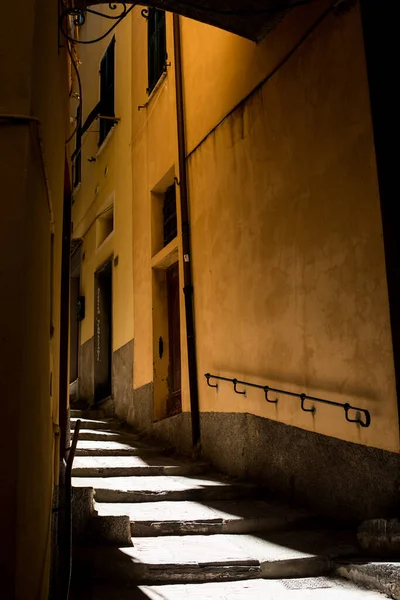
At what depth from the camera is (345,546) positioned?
14.3ft

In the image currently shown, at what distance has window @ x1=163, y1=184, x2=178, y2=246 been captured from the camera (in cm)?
862

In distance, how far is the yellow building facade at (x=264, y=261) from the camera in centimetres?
468

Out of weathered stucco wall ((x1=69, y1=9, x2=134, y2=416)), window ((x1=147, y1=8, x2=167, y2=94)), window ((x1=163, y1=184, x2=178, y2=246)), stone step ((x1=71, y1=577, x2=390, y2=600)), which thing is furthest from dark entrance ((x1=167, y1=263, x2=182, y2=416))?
stone step ((x1=71, y1=577, x2=390, y2=600))

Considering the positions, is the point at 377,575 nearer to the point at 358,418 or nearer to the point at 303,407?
the point at 358,418

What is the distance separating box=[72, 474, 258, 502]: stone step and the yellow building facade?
323 mm

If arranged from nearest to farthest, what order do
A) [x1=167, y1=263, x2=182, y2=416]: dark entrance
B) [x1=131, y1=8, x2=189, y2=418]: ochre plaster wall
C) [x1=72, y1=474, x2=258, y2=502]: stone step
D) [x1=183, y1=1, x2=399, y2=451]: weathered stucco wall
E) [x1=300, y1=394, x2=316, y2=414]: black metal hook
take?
1. [x1=183, y1=1, x2=399, y2=451]: weathered stucco wall
2. [x1=300, y1=394, x2=316, y2=414]: black metal hook
3. [x1=72, y1=474, x2=258, y2=502]: stone step
4. [x1=167, y1=263, x2=182, y2=416]: dark entrance
5. [x1=131, y1=8, x2=189, y2=418]: ochre plaster wall

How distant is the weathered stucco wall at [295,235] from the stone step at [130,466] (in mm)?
718

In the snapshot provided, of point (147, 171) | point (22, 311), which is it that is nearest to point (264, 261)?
point (147, 171)

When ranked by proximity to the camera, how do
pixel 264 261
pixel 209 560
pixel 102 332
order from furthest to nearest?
pixel 102 332 → pixel 264 261 → pixel 209 560

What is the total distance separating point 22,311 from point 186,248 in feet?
17.7

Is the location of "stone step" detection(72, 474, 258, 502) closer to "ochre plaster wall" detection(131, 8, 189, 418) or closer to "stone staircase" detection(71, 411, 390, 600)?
"stone staircase" detection(71, 411, 390, 600)

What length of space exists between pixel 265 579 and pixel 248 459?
1917 millimetres

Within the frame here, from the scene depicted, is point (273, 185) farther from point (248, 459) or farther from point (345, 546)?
point (345, 546)

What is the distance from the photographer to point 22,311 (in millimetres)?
2338
